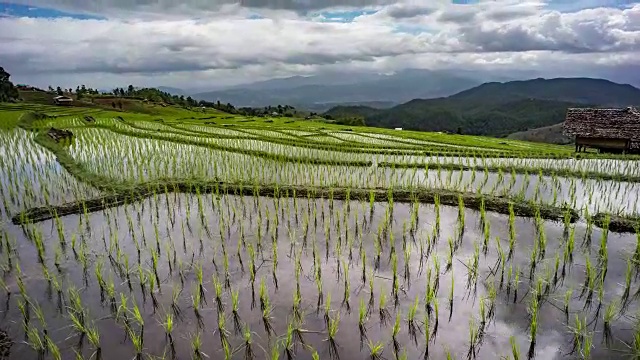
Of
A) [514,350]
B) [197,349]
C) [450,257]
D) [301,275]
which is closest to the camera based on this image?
[514,350]

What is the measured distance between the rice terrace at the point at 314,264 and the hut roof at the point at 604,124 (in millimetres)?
10655

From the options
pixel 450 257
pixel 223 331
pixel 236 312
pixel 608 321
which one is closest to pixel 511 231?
pixel 450 257

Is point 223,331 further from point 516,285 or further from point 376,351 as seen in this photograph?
A: point 516,285

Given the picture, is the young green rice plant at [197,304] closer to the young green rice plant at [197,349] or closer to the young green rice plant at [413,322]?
the young green rice plant at [197,349]

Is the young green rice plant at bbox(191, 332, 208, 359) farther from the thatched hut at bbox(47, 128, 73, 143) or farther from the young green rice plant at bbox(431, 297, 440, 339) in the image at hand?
the thatched hut at bbox(47, 128, 73, 143)

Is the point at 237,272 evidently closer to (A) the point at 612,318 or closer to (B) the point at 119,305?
(B) the point at 119,305

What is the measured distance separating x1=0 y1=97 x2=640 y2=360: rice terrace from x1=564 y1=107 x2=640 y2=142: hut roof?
10.7 metres

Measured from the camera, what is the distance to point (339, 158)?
1214 cm

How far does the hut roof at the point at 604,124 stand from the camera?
61.9ft

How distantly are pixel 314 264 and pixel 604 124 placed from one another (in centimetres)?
2077

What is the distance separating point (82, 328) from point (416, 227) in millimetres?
4863

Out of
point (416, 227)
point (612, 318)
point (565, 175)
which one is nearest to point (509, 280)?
point (612, 318)

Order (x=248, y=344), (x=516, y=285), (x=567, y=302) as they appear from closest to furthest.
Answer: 1. (x=248, y=344)
2. (x=567, y=302)
3. (x=516, y=285)

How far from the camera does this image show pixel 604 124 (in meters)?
20.0
